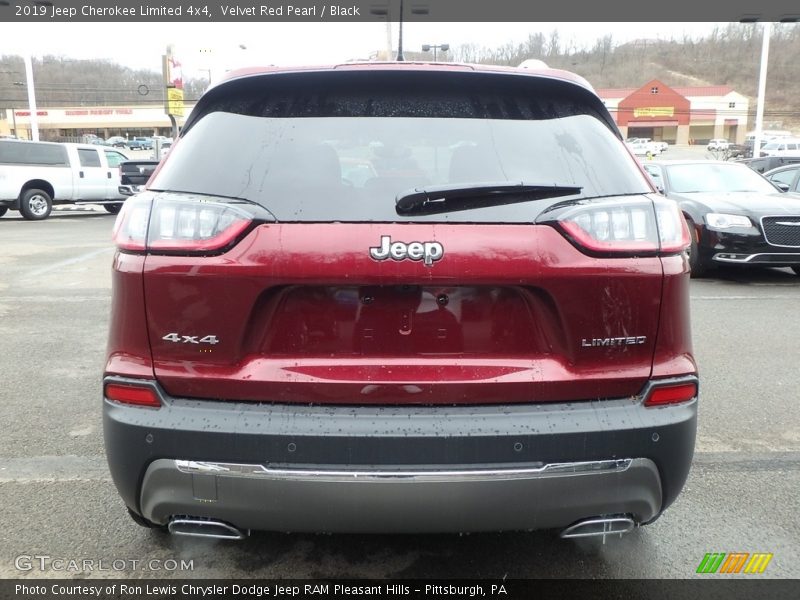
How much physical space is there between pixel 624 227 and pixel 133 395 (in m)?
1.57

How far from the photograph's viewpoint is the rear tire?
16969 millimetres

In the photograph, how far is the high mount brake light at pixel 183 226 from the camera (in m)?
1.87

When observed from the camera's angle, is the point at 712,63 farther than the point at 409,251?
Yes

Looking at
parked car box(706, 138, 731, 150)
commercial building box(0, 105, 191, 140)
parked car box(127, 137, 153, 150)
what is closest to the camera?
parked car box(706, 138, 731, 150)

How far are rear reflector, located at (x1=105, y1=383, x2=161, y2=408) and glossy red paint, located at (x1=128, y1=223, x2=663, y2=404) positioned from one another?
61 millimetres

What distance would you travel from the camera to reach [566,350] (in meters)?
1.93

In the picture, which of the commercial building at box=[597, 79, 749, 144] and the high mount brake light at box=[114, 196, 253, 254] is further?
the commercial building at box=[597, 79, 749, 144]

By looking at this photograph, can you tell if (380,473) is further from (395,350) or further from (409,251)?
(409,251)

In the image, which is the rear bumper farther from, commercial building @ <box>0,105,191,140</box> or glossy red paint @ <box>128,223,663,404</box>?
commercial building @ <box>0,105,191,140</box>

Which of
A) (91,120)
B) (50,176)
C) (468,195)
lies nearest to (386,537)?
(468,195)

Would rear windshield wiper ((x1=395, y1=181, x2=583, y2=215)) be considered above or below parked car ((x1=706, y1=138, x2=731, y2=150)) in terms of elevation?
below

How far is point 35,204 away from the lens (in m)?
17.2

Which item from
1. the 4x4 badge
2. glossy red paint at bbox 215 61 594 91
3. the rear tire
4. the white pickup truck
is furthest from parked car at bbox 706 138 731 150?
the 4x4 badge

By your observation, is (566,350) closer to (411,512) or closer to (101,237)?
(411,512)
